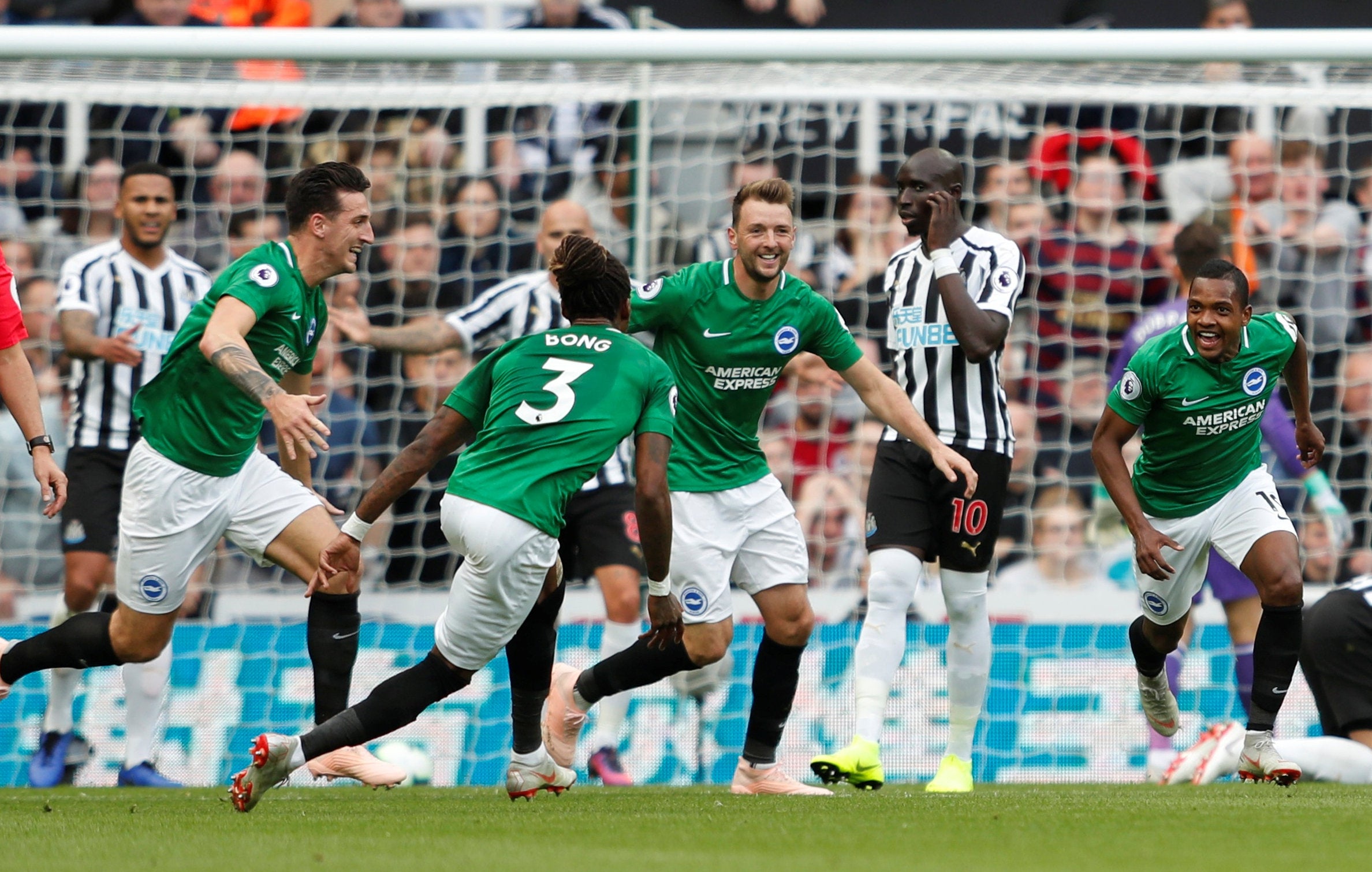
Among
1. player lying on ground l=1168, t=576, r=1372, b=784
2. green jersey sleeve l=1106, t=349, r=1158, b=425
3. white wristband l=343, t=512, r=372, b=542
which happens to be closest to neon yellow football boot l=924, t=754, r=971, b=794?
player lying on ground l=1168, t=576, r=1372, b=784

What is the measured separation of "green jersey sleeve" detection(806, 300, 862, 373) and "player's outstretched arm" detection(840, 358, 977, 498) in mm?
43

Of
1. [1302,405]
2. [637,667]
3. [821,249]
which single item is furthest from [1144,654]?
[821,249]

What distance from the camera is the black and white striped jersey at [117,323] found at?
310 inches

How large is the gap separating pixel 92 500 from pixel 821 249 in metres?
4.55

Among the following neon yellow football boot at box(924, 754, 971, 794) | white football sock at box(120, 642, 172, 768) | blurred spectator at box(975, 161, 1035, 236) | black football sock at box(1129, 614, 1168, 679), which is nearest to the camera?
neon yellow football boot at box(924, 754, 971, 794)

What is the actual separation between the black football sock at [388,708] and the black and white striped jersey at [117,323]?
312 centimetres

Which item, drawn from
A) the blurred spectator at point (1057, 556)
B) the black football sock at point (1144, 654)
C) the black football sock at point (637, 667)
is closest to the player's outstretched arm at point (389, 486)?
the black football sock at point (637, 667)

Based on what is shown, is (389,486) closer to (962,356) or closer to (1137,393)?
(962,356)

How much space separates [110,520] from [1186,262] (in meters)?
5.12

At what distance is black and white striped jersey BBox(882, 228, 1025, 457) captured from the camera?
6.59 metres

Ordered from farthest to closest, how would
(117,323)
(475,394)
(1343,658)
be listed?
(117,323) → (1343,658) → (475,394)

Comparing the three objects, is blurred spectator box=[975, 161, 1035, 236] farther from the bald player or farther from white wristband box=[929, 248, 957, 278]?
white wristband box=[929, 248, 957, 278]

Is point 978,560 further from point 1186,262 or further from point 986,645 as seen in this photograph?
point 1186,262

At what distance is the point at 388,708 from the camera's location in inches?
208
